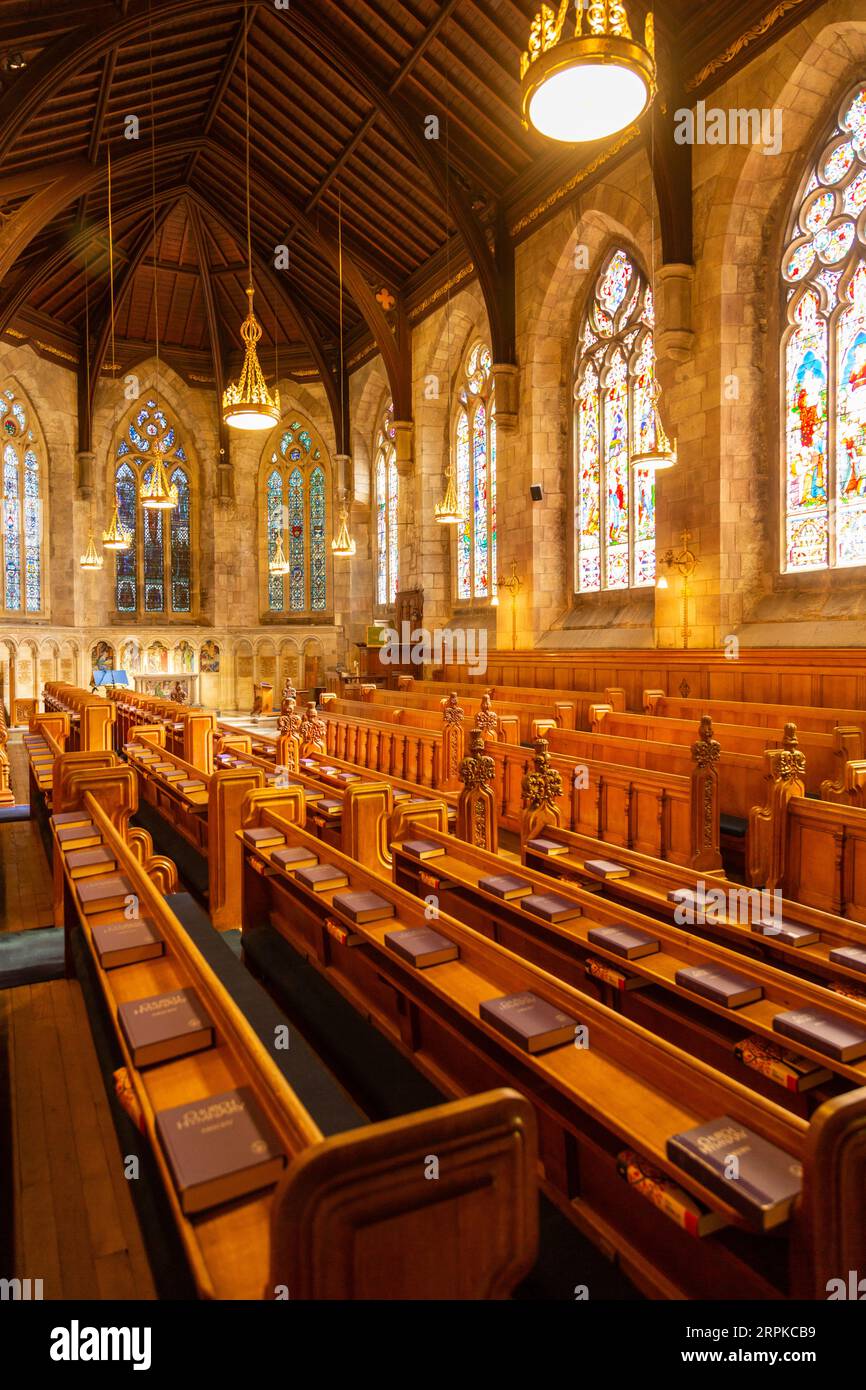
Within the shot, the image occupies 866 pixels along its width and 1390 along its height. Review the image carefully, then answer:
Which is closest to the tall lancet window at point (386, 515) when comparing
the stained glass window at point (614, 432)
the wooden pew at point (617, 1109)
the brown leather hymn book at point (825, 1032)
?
the stained glass window at point (614, 432)

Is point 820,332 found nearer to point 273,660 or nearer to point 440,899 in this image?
point 440,899

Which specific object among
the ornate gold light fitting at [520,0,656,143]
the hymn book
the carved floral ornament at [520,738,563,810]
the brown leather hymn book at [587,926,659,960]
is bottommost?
the hymn book

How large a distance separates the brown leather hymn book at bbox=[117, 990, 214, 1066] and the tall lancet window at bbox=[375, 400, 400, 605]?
17381 millimetres

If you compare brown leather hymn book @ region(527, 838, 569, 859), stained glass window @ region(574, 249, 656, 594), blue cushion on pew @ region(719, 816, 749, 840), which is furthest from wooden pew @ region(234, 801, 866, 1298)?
stained glass window @ region(574, 249, 656, 594)

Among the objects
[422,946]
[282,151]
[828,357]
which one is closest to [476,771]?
[422,946]

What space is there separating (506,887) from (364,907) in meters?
0.62

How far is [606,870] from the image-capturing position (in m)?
3.70

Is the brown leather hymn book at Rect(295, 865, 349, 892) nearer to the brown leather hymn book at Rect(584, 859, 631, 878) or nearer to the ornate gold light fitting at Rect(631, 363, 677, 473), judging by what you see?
the brown leather hymn book at Rect(584, 859, 631, 878)

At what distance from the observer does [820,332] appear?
384 inches

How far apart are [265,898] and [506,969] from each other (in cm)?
229

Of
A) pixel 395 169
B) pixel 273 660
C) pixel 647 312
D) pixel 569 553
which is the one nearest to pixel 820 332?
pixel 647 312

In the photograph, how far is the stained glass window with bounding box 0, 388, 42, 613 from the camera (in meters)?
19.0

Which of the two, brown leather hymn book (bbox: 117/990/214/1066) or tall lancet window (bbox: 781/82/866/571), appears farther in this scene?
tall lancet window (bbox: 781/82/866/571)

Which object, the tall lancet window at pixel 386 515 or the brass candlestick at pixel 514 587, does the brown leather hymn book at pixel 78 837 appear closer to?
the brass candlestick at pixel 514 587
